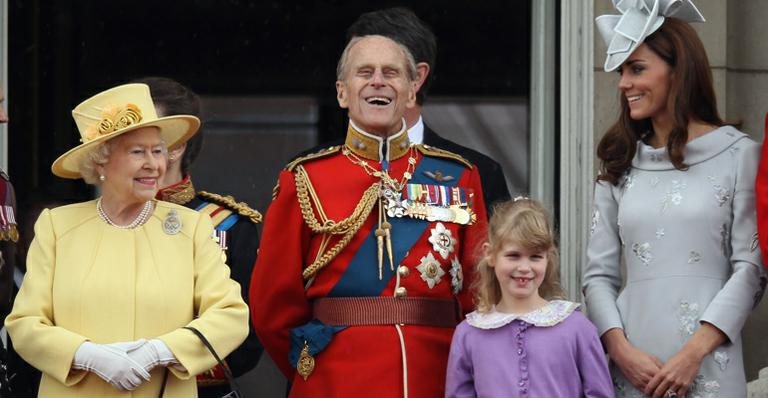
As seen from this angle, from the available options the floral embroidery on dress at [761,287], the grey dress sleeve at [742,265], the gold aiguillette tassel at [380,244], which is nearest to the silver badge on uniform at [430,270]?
the gold aiguillette tassel at [380,244]

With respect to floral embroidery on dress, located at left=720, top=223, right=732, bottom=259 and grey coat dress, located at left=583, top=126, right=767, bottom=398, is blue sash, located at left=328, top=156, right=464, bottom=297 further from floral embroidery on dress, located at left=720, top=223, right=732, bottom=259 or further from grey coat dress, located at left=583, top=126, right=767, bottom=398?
floral embroidery on dress, located at left=720, top=223, right=732, bottom=259

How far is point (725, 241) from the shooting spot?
5.78m

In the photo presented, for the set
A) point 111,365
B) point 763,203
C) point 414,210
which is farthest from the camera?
point 414,210

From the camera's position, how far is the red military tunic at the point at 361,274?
19.0 ft

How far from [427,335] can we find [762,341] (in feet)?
6.07

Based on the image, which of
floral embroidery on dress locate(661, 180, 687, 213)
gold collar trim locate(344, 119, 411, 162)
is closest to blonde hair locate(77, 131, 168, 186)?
gold collar trim locate(344, 119, 411, 162)

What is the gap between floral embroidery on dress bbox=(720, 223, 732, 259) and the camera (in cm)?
577

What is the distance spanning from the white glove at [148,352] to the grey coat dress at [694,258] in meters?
1.38

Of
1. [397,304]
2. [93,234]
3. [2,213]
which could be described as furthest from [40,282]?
[397,304]

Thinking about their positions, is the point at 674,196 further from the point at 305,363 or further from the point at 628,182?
the point at 305,363

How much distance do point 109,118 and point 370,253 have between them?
92cm

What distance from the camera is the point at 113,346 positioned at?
5.32m

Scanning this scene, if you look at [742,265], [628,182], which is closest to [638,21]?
[628,182]

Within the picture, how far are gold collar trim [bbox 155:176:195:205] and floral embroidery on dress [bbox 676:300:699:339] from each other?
1.73m
